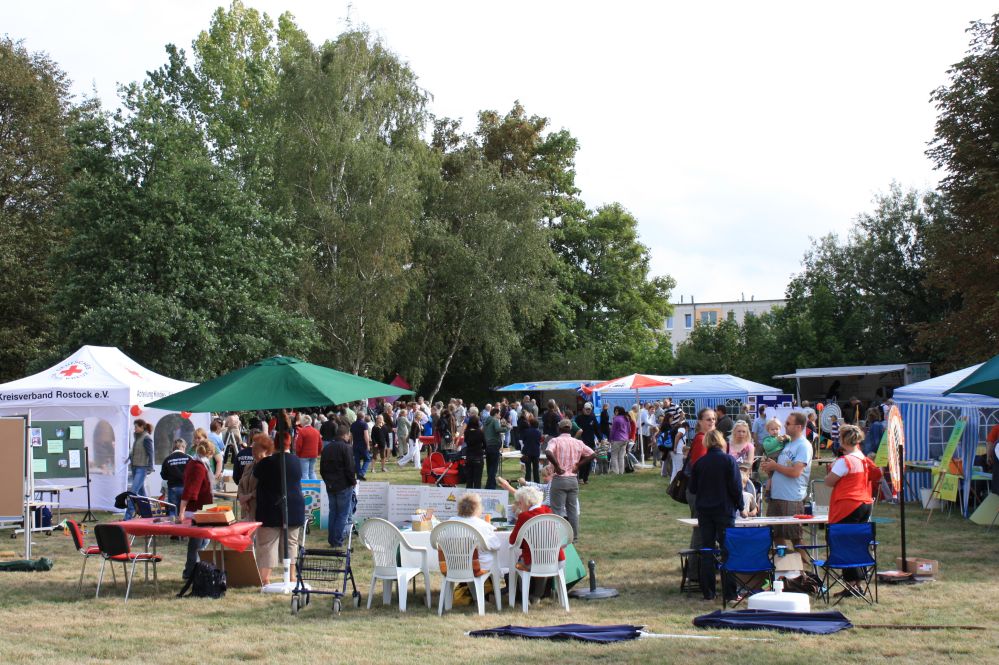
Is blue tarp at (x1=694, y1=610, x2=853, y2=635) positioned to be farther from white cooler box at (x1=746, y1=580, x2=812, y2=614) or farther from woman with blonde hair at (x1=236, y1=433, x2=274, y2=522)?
woman with blonde hair at (x1=236, y1=433, x2=274, y2=522)

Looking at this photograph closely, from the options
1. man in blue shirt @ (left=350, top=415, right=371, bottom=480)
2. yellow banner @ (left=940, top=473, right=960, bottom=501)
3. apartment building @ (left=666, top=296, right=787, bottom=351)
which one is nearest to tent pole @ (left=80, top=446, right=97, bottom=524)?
man in blue shirt @ (left=350, top=415, right=371, bottom=480)

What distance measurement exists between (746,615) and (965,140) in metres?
21.1

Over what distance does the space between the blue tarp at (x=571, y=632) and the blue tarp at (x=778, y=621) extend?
58 centimetres

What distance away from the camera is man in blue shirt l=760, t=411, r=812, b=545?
28.9 ft

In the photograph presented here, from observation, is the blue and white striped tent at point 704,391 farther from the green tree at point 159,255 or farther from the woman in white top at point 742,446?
the woman in white top at point 742,446

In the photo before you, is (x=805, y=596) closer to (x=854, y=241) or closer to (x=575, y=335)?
(x=575, y=335)

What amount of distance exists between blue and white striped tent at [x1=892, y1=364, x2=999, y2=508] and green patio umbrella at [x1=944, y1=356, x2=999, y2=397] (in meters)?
5.67

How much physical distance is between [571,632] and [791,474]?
9.73 feet

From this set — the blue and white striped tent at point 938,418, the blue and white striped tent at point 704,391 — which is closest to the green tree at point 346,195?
the blue and white striped tent at point 704,391

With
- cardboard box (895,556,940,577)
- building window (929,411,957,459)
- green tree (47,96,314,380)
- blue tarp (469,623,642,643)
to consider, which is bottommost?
blue tarp (469,623,642,643)

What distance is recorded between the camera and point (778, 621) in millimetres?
7035

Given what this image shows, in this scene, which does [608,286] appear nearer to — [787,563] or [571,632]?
[787,563]

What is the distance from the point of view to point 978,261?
23828 millimetres

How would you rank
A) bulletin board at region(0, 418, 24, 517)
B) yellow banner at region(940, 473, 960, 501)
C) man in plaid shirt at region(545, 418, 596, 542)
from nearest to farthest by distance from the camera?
man in plaid shirt at region(545, 418, 596, 542) → bulletin board at region(0, 418, 24, 517) → yellow banner at region(940, 473, 960, 501)
